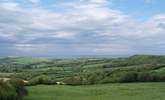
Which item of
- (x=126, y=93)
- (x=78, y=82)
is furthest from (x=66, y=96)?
(x=78, y=82)

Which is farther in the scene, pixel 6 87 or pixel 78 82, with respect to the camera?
pixel 78 82

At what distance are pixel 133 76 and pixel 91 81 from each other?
1071 cm

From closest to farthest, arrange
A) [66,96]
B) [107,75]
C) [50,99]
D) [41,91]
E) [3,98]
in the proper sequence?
[3,98], [50,99], [66,96], [41,91], [107,75]

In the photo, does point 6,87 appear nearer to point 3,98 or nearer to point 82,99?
point 3,98

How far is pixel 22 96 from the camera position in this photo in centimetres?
5312

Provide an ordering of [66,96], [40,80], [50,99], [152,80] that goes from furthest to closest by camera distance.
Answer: [152,80], [40,80], [66,96], [50,99]

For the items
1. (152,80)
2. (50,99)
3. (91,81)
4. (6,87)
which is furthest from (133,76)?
(6,87)

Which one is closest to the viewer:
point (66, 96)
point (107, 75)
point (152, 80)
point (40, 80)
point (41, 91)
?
point (66, 96)

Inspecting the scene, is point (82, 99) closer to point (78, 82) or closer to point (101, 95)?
point (101, 95)

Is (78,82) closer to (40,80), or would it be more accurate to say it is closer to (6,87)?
(40,80)

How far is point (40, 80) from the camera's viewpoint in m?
83.1

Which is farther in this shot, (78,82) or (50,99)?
(78,82)

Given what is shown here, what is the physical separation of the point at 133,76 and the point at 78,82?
13600 mm

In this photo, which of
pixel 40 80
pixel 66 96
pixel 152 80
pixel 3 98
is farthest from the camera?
pixel 152 80
